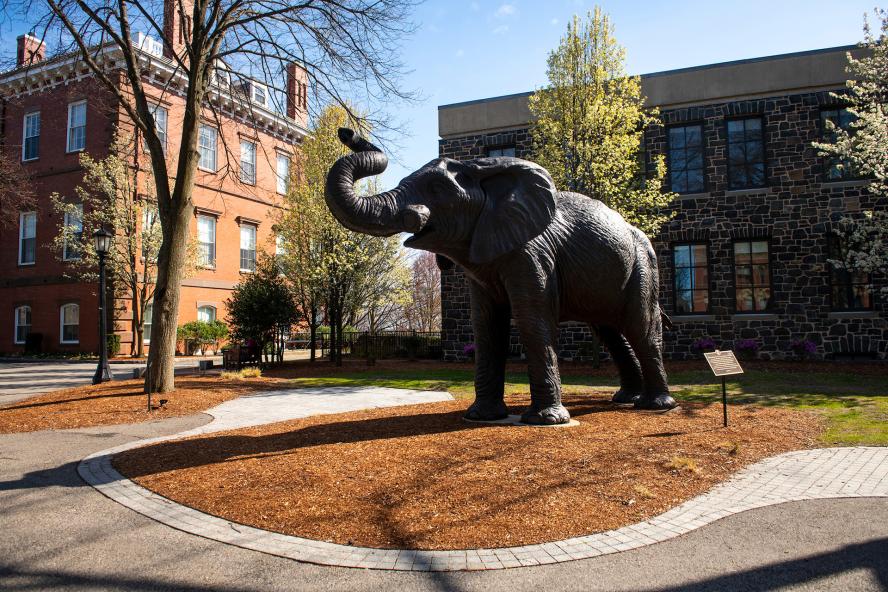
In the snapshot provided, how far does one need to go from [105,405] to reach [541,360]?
7.49 meters

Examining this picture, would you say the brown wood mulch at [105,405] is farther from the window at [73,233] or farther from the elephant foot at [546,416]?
the window at [73,233]

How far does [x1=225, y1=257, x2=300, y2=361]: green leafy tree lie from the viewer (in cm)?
1808

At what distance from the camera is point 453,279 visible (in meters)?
20.1

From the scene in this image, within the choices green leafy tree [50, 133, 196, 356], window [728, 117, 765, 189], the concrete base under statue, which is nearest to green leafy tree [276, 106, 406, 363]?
green leafy tree [50, 133, 196, 356]

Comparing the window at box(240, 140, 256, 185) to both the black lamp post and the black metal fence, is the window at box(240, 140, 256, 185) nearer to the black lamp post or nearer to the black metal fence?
the black metal fence

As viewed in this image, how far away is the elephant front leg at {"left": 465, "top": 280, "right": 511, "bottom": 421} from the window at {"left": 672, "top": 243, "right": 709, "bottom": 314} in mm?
12321

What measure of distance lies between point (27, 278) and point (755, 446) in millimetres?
31007

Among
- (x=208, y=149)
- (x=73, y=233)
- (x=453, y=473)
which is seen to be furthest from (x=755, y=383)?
(x=208, y=149)

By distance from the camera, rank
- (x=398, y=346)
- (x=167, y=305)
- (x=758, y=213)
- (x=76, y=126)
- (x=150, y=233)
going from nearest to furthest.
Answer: (x=167, y=305), (x=758, y=213), (x=398, y=346), (x=150, y=233), (x=76, y=126)

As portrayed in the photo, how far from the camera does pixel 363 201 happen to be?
5.48m

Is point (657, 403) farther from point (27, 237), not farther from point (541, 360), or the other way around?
point (27, 237)

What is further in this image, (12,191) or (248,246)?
(248,246)

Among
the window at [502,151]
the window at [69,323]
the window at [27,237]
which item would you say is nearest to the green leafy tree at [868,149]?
the window at [502,151]

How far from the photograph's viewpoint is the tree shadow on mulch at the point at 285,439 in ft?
18.5
